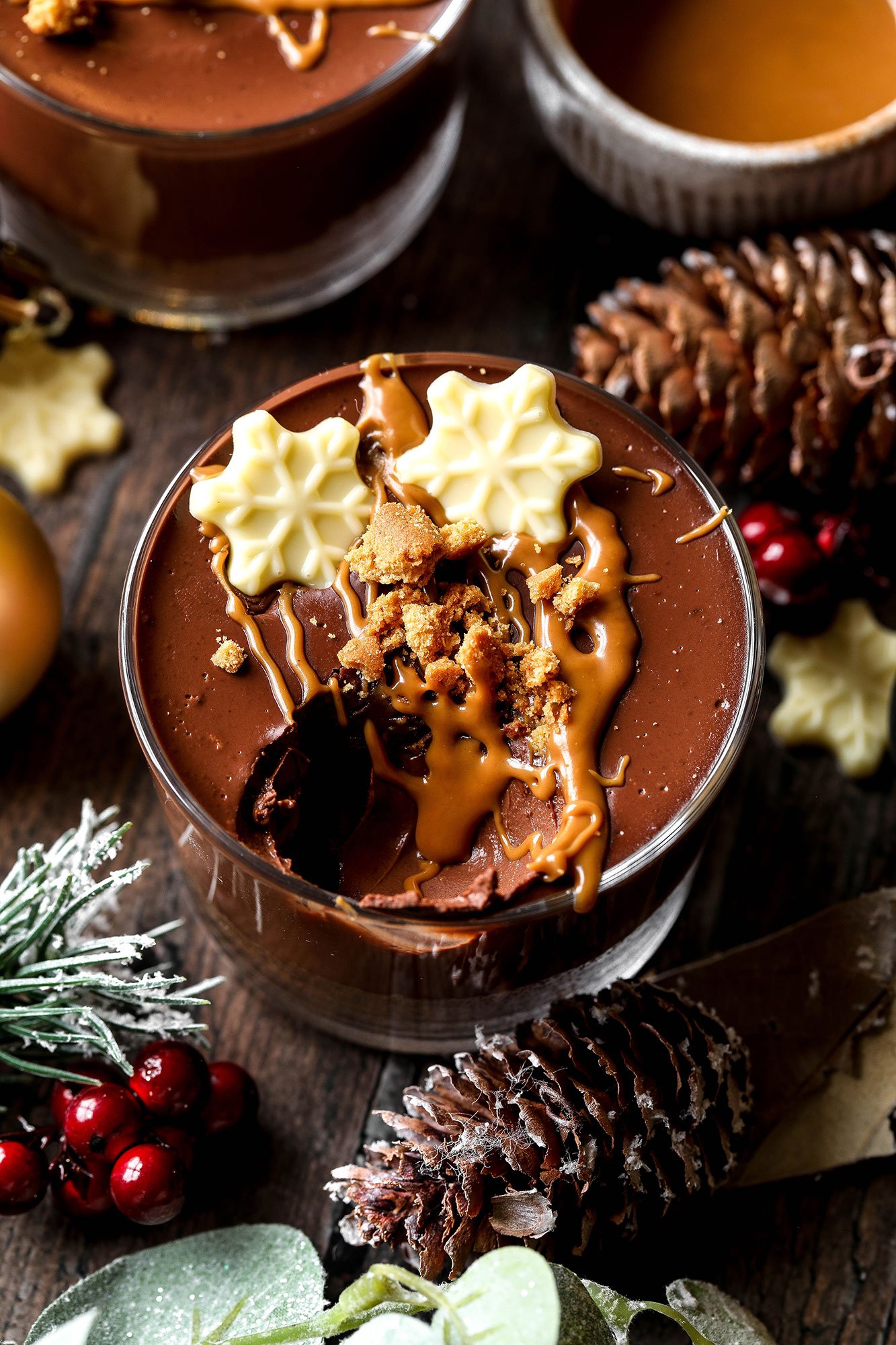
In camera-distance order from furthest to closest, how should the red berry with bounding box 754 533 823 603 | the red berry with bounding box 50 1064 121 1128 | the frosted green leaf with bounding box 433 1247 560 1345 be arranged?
the red berry with bounding box 754 533 823 603
the red berry with bounding box 50 1064 121 1128
the frosted green leaf with bounding box 433 1247 560 1345

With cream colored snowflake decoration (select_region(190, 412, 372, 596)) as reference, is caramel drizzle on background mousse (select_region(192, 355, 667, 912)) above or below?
below

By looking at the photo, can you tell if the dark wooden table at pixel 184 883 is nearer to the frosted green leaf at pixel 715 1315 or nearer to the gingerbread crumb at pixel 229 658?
the frosted green leaf at pixel 715 1315

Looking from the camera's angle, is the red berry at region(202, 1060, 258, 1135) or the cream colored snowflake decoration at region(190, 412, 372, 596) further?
the red berry at region(202, 1060, 258, 1135)

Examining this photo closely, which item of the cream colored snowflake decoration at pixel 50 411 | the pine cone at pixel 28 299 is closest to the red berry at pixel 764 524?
the cream colored snowflake decoration at pixel 50 411

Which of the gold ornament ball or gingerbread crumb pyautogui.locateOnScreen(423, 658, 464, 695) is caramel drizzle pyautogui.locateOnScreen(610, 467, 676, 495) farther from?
the gold ornament ball

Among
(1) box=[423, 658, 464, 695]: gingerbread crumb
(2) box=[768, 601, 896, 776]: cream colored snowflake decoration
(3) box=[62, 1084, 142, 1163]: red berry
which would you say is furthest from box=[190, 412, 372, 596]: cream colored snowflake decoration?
(2) box=[768, 601, 896, 776]: cream colored snowflake decoration
